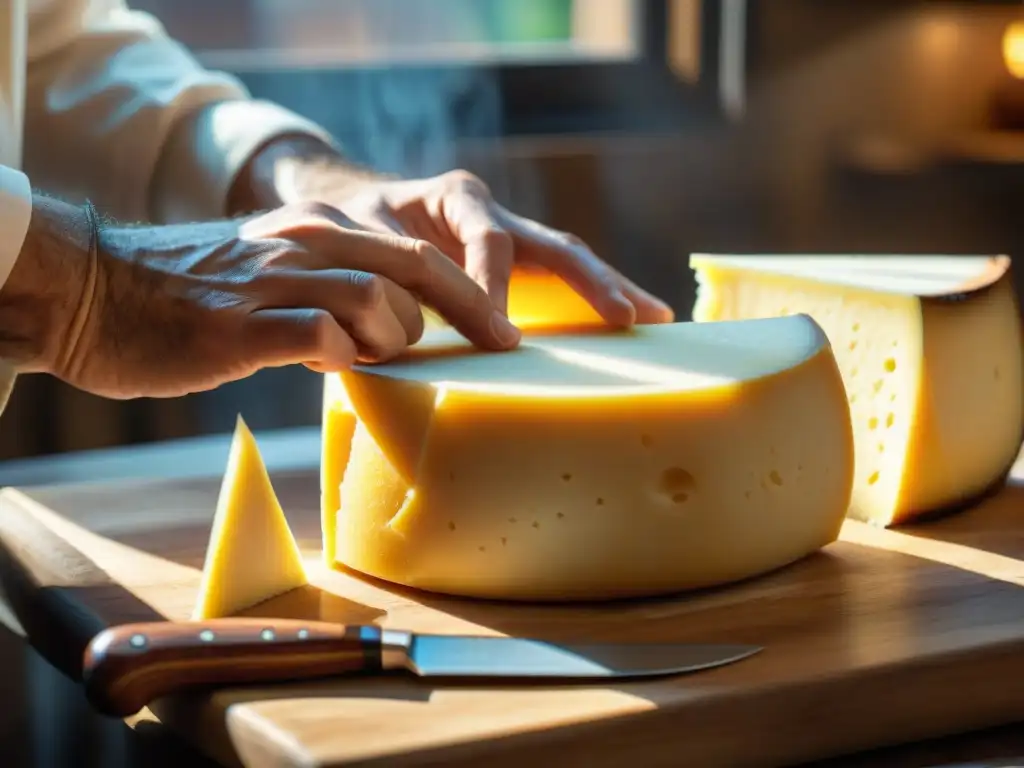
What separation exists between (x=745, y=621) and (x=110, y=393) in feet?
1.65

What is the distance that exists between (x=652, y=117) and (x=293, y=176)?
3.92 feet

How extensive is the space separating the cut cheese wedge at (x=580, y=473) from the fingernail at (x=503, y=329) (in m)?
0.04

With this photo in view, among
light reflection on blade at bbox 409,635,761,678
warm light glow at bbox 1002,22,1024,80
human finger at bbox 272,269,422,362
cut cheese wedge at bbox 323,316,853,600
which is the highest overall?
warm light glow at bbox 1002,22,1024,80

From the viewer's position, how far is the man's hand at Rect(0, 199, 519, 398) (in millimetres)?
1048

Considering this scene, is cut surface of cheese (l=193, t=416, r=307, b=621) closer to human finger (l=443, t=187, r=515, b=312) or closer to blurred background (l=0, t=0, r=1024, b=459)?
human finger (l=443, t=187, r=515, b=312)

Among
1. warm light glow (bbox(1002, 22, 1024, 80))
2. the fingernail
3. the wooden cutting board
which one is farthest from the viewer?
warm light glow (bbox(1002, 22, 1024, 80))

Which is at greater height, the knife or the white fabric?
the white fabric

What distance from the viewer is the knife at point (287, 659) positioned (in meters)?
0.87

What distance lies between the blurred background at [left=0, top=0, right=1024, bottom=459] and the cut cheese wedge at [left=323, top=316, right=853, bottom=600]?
1.16m

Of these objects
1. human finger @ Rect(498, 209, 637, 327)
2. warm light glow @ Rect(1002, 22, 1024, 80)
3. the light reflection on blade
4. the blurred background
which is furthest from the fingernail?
warm light glow @ Rect(1002, 22, 1024, 80)

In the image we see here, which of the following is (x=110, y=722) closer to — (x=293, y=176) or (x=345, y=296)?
(x=345, y=296)

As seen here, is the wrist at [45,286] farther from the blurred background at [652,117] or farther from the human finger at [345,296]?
the blurred background at [652,117]

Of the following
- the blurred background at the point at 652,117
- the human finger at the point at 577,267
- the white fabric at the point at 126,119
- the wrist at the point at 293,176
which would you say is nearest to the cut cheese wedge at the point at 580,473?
the human finger at the point at 577,267

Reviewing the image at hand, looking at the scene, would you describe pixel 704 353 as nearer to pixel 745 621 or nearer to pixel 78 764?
pixel 745 621
